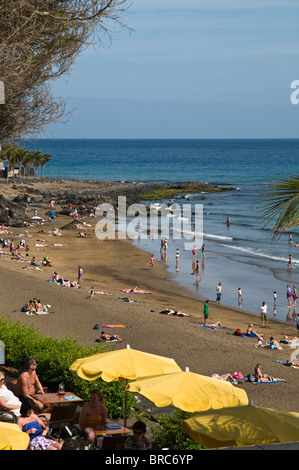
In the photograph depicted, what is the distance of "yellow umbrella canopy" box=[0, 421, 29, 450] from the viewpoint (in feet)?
19.8

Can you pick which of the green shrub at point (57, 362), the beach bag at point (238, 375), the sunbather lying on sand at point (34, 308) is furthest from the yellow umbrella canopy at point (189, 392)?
the sunbather lying on sand at point (34, 308)

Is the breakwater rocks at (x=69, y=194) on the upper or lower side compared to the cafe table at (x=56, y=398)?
upper

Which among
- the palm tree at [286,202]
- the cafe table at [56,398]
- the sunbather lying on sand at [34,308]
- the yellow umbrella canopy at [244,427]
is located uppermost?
the palm tree at [286,202]

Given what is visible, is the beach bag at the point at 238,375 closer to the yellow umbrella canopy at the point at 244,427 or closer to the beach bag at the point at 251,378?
the beach bag at the point at 251,378

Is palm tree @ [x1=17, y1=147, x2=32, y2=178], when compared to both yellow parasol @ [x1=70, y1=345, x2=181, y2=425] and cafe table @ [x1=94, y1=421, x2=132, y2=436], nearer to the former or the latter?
yellow parasol @ [x1=70, y1=345, x2=181, y2=425]

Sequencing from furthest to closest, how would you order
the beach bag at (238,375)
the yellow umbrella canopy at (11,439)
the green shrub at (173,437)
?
the beach bag at (238,375) → the green shrub at (173,437) → the yellow umbrella canopy at (11,439)

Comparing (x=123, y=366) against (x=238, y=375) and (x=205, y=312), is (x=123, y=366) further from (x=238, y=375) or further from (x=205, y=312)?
(x=205, y=312)

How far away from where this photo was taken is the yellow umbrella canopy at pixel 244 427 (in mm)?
6723

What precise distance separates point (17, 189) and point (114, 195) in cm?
1284

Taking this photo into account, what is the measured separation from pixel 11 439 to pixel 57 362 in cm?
577

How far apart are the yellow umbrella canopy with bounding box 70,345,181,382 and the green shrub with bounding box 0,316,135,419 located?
1209mm

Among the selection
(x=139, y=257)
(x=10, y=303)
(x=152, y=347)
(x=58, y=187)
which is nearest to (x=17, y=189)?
(x=58, y=187)

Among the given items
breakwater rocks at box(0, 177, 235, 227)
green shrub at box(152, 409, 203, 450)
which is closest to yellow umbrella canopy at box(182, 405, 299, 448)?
green shrub at box(152, 409, 203, 450)

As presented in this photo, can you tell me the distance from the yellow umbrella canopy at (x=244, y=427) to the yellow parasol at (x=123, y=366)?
8.64ft
